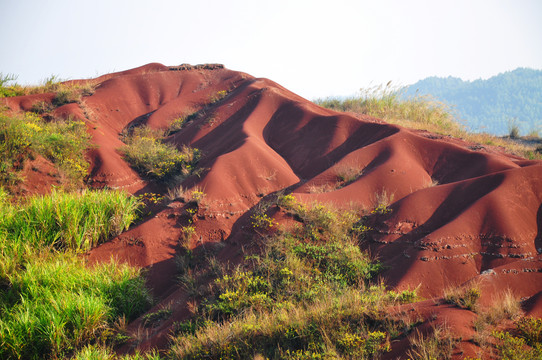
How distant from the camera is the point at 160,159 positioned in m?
11.5

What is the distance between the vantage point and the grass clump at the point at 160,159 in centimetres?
1095

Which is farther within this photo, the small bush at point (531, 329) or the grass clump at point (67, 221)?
the grass clump at point (67, 221)

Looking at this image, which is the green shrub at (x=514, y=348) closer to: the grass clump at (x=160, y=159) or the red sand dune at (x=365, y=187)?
the red sand dune at (x=365, y=187)

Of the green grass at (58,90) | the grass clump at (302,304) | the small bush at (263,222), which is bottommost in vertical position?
the grass clump at (302,304)

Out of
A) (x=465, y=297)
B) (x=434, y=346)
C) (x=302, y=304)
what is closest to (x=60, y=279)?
(x=302, y=304)

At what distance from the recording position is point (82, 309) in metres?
5.00

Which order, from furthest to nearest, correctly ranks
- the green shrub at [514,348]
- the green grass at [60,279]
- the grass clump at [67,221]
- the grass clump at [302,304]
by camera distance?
the grass clump at [67,221] → the green grass at [60,279] → the grass clump at [302,304] → the green shrub at [514,348]

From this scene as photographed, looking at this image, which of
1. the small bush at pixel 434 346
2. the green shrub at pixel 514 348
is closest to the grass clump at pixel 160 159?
the small bush at pixel 434 346

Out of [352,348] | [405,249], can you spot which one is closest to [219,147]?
[405,249]

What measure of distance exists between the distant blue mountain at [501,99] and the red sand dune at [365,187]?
3642 inches

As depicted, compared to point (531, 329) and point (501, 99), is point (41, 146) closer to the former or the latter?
point (531, 329)

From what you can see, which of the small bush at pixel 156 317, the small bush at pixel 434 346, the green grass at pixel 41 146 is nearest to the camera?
the small bush at pixel 434 346

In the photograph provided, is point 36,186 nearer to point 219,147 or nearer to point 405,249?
point 219,147

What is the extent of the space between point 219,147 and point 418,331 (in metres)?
9.04
